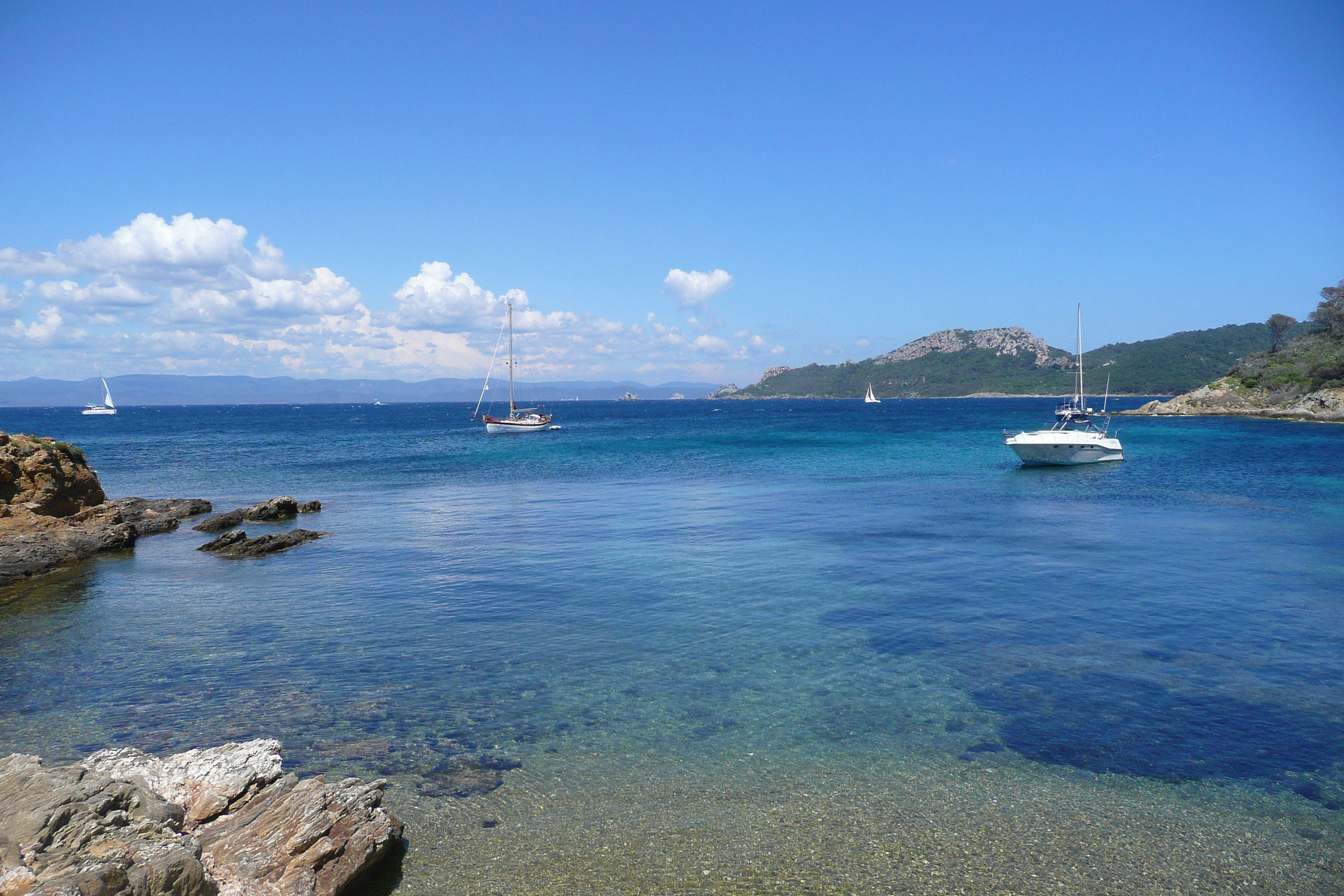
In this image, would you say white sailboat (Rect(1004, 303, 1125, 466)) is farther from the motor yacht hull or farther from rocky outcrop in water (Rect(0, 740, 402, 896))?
rocky outcrop in water (Rect(0, 740, 402, 896))

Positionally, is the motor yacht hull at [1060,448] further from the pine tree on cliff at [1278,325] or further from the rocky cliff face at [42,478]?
the pine tree on cliff at [1278,325]

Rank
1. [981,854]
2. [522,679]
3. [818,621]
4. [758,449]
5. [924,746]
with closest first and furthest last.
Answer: [981,854] → [924,746] → [522,679] → [818,621] → [758,449]

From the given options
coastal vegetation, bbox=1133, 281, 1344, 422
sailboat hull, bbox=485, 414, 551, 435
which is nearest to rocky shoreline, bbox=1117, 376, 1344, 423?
coastal vegetation, bbox=1133, 281, 1344, 422

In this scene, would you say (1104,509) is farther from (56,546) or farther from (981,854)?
(56,546)

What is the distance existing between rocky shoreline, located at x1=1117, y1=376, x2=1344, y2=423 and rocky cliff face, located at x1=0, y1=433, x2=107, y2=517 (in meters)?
104

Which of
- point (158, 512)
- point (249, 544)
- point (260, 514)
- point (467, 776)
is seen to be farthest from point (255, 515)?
point (467, 776)

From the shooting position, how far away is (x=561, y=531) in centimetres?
2742

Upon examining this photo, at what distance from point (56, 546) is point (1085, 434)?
51666 millimetres

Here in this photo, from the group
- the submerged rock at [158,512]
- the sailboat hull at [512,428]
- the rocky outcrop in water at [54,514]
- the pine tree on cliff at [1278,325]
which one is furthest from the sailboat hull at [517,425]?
the pine tree on cliff at [1278,325]

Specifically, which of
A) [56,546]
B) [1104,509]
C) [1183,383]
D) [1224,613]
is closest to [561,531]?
[56,546]

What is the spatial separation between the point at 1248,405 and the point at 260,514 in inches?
4503

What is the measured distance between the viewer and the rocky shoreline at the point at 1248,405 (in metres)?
82.6

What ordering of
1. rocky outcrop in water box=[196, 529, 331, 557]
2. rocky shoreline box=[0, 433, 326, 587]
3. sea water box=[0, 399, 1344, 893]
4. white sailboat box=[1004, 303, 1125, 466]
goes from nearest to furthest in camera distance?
sea water box=[0, 399, 1344, 893] → rocky shoreline box=[0, 433, 326, 587] → rocky outcrop in water box=[196, 529, 331, 557] → white sailboat box=[1004, 303, 1125, 466]

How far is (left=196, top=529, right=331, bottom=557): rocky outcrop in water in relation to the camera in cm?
2377
